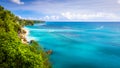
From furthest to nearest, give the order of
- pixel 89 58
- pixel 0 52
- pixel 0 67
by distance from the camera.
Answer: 1. pixel 89 58
2. pixel 0 52
3. pixel 0 67

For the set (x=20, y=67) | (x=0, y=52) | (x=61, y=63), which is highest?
(x=0, y=52)

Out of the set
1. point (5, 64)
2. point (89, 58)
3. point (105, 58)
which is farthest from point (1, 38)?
point (105, 58)

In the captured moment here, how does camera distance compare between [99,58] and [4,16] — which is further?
[4,16]

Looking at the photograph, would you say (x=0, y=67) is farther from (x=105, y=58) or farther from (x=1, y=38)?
(x=105, y=58)

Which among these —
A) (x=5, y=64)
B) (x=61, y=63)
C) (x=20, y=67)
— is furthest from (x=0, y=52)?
(x=61, y=63)

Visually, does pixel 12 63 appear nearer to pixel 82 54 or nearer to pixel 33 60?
pixel 33 60

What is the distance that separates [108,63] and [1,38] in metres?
19.2

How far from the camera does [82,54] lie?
3700cm

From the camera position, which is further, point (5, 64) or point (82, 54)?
point (82, 54)

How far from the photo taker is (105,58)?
3400cm

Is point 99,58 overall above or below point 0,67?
below

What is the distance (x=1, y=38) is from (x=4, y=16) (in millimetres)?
18740

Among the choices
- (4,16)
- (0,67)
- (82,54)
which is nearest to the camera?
(0,67)

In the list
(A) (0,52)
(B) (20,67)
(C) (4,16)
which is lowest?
(B) (20,67)
